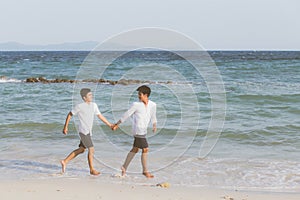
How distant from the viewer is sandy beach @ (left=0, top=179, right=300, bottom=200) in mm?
5664

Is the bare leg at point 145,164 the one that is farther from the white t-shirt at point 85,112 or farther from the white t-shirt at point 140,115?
the white t-shirt at point 85,112

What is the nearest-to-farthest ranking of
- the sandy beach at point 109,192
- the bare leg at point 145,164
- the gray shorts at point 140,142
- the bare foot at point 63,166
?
the sandy beach at point 109,192 → the gray shorts at point 140,142 → the bare leg at point 145,164 → the bare foot at point 63,166

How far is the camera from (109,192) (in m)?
5.95

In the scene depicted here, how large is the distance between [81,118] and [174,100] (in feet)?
34.1

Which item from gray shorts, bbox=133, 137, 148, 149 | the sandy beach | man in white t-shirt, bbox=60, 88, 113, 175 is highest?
man in white t-shirt, bbox=60, 88, 113, 175

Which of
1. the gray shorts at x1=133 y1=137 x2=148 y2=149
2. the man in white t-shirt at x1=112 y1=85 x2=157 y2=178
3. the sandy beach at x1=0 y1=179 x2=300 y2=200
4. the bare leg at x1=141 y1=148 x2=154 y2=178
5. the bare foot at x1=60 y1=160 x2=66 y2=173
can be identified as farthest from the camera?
the bare foot at x1=60 y1=160 x2=66 y2=173

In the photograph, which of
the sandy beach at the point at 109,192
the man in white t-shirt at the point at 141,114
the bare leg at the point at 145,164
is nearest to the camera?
the sandy beach at the point at 109,192

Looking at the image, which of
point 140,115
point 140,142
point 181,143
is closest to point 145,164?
point 140,142

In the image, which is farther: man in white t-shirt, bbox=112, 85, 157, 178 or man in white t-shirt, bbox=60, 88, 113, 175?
man in white t-shirt, bbox=60, 88, 113, 175

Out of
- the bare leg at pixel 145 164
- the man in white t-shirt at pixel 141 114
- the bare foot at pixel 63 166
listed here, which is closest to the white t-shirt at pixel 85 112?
the man in white t-shirt at pixel 141 114

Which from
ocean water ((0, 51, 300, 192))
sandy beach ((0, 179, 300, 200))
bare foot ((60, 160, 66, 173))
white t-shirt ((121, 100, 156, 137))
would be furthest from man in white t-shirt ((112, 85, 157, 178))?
bare foot ((60, 160, 66, 173))

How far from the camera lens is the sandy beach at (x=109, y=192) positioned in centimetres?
566

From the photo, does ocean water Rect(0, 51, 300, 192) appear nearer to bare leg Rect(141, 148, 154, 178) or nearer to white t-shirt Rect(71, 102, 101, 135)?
bare leg Rect(141, 148, 154, 178)

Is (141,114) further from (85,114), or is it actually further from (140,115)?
(85,114)
